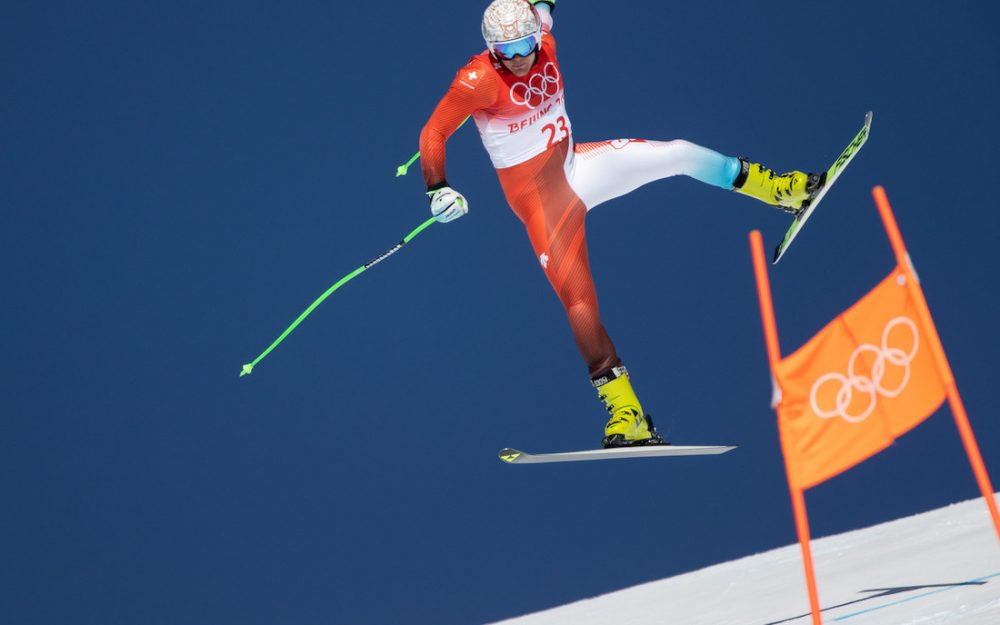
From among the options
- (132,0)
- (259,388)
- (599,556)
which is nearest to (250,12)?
(132,0)

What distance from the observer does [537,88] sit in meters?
3.32

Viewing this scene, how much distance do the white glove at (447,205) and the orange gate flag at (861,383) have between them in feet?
3.37

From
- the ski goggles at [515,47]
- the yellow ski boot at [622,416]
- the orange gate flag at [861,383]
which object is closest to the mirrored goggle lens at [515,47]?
the ski goggles at [515,47]

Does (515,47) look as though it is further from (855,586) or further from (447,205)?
(855,586)

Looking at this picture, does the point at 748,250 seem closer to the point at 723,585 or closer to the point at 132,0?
the point at 723,585

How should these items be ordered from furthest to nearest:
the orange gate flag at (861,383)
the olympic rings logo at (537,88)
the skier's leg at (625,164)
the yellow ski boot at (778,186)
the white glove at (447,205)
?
1. the yellow ski boot at (778,186)
2. the skier's leg at (625,164)
3. the olympic rings logo at (537,88)
4. the white glove at (447,205)
5. the orange gate flag at (861,383)

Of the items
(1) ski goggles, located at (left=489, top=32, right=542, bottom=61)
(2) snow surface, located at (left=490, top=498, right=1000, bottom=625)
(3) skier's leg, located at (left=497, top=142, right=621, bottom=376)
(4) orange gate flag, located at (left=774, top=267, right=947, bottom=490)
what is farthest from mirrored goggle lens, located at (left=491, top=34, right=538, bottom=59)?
(2) snow surface, located at (left=490, top=498, right=1000, bottom=625)

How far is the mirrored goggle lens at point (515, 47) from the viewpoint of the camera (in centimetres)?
319

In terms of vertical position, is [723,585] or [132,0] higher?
[132,0]

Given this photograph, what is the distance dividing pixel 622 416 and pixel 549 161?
75cm

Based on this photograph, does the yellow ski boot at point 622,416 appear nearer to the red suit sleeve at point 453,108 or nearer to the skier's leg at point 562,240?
the skier's leg at point 562,240

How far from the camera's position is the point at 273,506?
458 centimetres

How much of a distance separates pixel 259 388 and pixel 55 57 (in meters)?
1.40

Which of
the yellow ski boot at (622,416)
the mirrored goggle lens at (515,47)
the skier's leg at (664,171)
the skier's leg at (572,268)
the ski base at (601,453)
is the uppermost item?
the mirrored goggle lens at (515,47)
